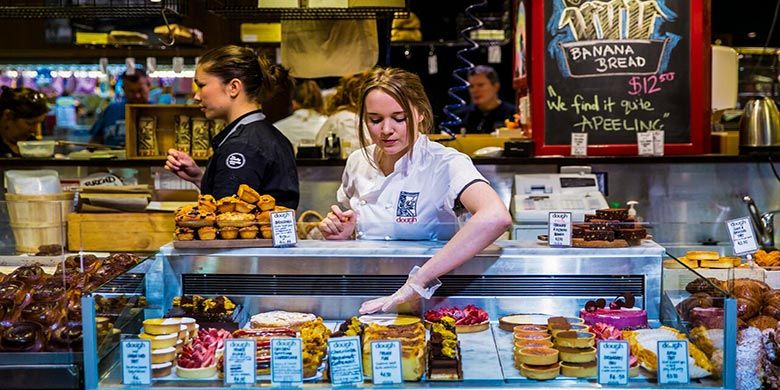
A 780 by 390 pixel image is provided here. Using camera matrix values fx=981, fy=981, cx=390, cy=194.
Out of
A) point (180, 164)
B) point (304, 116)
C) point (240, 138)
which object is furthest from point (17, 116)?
point (240, 138)

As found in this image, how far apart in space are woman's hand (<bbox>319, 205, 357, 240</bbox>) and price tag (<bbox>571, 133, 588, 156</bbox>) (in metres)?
2.77

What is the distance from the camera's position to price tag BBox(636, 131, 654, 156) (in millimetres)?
6098

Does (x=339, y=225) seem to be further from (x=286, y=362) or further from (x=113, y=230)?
(x=113, y=230)

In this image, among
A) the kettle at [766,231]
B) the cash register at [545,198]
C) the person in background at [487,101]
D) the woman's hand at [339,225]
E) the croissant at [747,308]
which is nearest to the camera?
the croissant at [747,308]

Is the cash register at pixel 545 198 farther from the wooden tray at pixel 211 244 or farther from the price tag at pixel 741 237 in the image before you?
the wooden tray at pixel 211 244

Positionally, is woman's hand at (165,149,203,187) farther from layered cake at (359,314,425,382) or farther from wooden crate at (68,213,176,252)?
layered cake at (359,314,425,382)

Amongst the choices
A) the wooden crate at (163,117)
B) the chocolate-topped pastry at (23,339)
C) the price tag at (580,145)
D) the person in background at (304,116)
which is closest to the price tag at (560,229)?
the chocolate-topped pastry at (23,339)

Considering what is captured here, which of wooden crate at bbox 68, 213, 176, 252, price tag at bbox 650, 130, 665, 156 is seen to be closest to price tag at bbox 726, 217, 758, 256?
price tag at bbox 650, 130, 665, 156

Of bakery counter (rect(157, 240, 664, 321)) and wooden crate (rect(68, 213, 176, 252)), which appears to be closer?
bakery counter (rect(157, 240, 664, 321))

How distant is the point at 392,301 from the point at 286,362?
0.54 m

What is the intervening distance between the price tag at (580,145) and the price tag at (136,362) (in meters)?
3.93

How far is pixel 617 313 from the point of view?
321cm

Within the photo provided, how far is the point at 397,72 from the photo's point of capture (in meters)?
3.58

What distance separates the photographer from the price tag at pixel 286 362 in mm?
2699
